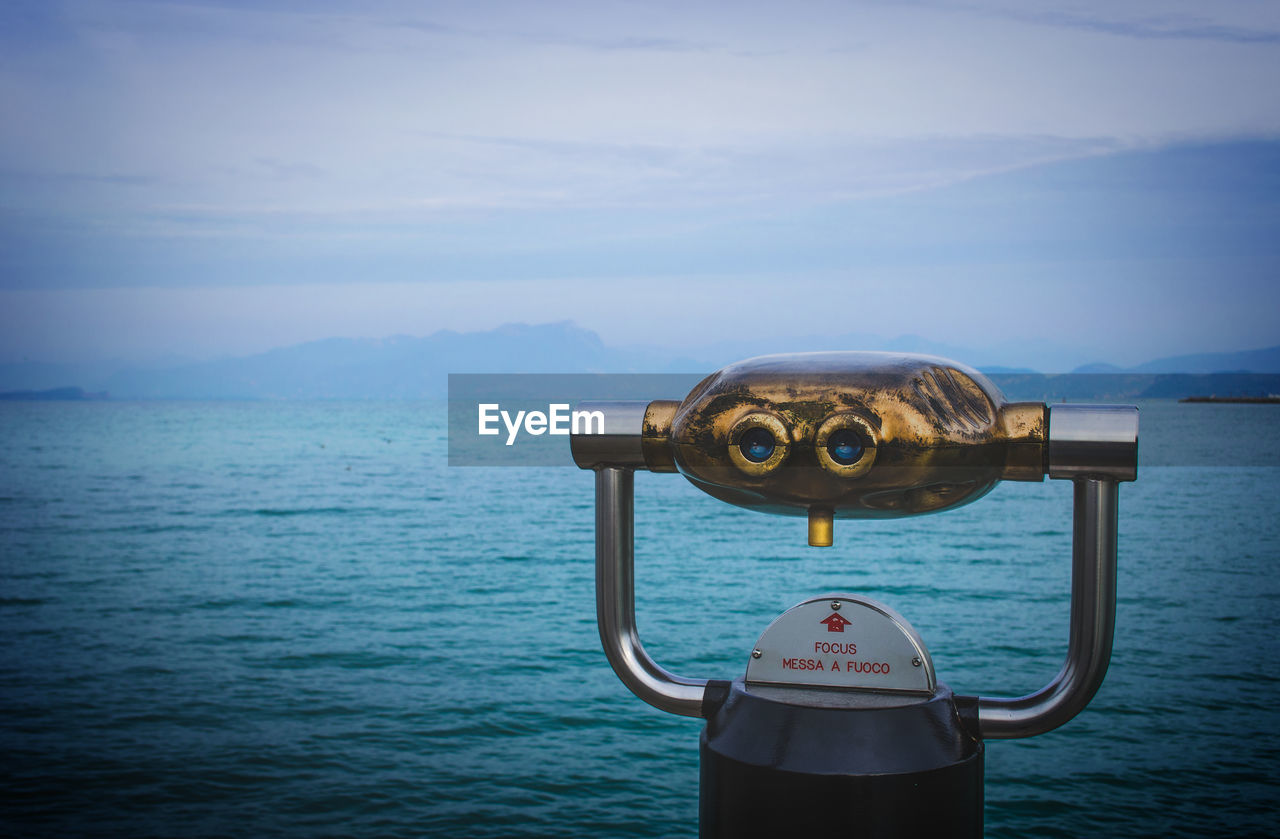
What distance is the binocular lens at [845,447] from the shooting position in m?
0.94

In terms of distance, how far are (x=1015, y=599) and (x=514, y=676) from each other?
1067 centimetres

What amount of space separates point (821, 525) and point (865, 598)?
87 mm

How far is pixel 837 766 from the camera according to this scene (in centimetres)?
94

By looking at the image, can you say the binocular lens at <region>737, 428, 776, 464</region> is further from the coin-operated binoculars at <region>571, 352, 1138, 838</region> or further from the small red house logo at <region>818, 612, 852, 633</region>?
the small red house logo at <region>818, 612, 852, 633</region>

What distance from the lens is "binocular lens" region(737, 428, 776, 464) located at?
96 centimetres

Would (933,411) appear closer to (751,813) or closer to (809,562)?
(751,813)

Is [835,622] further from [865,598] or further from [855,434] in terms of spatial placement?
[855,434]

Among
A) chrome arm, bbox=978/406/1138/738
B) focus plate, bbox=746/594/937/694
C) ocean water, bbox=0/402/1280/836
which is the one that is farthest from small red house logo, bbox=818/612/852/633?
ocean water, bbox=0/402/1280/836

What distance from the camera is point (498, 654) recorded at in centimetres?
1770

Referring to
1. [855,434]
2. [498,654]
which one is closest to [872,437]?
[855,434]

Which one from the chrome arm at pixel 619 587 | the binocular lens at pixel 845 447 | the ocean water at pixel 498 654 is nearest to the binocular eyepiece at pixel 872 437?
the binocular lens at pixel 845 447

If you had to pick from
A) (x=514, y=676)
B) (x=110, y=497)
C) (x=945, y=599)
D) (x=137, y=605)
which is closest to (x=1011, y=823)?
(x=514, y=676)

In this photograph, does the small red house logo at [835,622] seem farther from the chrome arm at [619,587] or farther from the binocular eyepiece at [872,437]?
the chrome arm at [619,587]

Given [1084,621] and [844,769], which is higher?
[1084,621]
